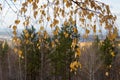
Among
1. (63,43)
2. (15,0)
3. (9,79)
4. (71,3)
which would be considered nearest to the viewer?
(71,3)

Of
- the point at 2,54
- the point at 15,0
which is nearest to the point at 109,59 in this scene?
the point at 2,54

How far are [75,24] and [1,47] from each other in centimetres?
4696

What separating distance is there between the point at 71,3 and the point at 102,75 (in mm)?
46846

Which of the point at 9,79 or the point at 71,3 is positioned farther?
the point at 9,79

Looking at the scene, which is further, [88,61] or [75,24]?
[88,61]

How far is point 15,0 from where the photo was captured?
4723 millimetres

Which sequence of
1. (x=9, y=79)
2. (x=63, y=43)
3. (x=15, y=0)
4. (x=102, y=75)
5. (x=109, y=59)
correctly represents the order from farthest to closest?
1. (x=9, y=79)
2. (x=102, y=75)
3. (x=109, y=59)
4. (x=63, y=43)
5. (x=15, y=0)

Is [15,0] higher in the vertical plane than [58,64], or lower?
higher

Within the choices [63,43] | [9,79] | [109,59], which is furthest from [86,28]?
[9,79]

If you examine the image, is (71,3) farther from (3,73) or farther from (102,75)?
(3,73)

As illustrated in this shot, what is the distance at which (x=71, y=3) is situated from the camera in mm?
4328

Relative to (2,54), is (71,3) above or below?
above

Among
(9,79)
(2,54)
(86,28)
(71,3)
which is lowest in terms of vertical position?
(9,79)

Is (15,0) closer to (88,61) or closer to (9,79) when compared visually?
(88,61)
